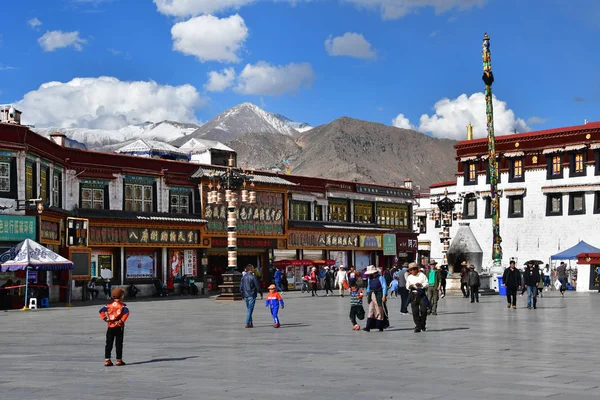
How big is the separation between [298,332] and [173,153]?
42642 mm

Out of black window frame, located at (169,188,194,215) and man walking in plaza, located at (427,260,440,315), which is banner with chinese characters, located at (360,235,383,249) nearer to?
black window frame, located at (169,188,194,215)

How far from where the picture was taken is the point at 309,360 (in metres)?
15.5

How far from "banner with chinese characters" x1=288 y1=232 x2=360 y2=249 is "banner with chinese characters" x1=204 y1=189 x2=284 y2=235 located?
6.13 ft

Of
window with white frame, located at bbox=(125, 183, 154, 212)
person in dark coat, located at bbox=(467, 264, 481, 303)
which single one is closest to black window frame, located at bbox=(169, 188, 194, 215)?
window with white frame, located at bbox=(125, 183, 154, 212)

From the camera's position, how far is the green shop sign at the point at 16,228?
39000 millimetres

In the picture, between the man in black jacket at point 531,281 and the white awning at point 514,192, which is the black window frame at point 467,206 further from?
the man in black jacket at point 531,281

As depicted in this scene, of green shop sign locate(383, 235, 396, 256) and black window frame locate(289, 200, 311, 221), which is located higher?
black window frame locate(289, 200, 311, 221)

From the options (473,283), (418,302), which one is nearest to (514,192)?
(473,283)

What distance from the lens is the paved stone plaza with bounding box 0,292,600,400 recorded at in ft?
38.5

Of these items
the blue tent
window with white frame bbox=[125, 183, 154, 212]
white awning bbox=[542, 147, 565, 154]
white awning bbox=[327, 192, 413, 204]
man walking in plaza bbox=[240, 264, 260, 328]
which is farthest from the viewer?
white awning bbox=[327, 192, 413, 204]

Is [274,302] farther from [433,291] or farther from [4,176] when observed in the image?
[4,176]

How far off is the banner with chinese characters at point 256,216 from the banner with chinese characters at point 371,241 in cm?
1018

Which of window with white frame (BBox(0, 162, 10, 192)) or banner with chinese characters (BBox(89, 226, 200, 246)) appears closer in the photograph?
window with white frame (BBox(0, 162, 10, 192))

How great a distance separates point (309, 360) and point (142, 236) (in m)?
37.5
